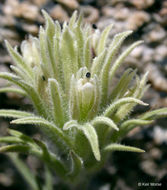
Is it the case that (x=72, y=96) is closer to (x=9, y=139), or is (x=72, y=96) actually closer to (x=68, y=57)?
(x=68, y=57)

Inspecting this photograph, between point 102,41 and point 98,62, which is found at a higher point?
point 102,41

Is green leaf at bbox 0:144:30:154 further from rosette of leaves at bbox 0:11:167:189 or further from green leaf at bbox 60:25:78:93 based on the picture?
green leaf at bbox 60:25:78:93

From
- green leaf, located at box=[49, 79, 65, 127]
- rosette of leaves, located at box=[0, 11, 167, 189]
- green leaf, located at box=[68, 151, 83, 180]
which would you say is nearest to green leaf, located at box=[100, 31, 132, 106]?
rosette of leaves, located at box=[0, 11, 167, 189]

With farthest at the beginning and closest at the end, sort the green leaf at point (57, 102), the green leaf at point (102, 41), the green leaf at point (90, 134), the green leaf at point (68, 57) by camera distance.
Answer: the green leaf at point (102, 41), the green leaf at point (68, 57), the green leaf at point (57, 102), the green leaf at point (90, 134)

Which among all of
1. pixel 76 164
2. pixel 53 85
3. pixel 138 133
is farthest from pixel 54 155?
pixel 138 133

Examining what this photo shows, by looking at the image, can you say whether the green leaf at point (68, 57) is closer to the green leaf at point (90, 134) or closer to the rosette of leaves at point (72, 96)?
the rosette of leaves at point (72, 96)

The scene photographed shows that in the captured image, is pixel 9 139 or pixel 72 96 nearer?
pixel 72 96

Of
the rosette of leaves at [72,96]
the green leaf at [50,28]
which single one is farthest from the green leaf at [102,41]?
the green leaf at [50,28]

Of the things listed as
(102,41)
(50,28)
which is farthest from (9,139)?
(102,41)

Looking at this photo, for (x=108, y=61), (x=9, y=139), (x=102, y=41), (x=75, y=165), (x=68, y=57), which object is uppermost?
(x=102, y=41)
